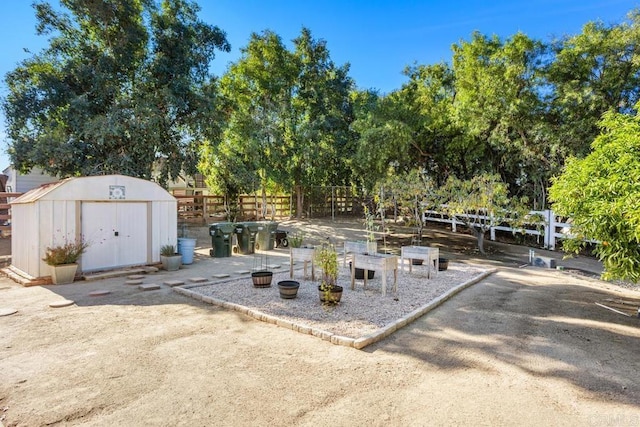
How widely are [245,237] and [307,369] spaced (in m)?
8.70

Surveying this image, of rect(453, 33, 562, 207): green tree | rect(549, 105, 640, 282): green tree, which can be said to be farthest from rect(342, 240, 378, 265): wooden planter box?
rect(453, 33, 562, 207): green tree

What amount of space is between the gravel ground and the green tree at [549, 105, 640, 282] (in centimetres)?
258

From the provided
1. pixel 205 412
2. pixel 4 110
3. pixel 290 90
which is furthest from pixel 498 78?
pixel 4 110

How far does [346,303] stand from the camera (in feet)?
20.2

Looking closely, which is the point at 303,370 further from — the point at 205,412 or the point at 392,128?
the point at 392,128

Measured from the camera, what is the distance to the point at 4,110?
40.6 feet

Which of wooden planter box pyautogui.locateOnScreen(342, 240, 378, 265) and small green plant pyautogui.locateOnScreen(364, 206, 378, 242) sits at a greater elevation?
small green plant pyautogui.locateOnScreen(364, 206, 378, 242)

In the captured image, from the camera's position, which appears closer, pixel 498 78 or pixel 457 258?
pixel 457 258

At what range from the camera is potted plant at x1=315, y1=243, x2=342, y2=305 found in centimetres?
590

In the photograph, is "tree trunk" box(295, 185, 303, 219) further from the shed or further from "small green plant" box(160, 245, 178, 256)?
"small green plant" box(160, 245, 178, 256)

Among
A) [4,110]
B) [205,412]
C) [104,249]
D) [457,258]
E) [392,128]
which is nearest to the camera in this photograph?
[205,412]

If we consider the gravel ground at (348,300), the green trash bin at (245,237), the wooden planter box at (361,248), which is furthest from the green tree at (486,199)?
the green trash bin at (245,237)

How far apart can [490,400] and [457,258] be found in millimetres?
8675

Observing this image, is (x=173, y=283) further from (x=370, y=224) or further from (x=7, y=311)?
(x=370, y=224)
